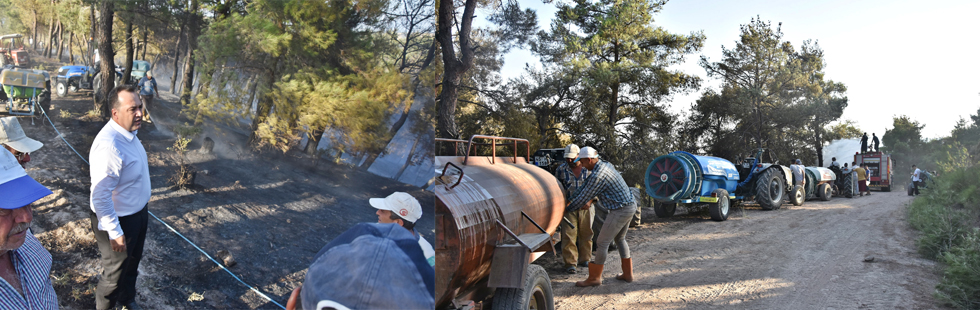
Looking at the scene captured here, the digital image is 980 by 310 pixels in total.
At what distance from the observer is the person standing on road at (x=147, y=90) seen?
2068mm

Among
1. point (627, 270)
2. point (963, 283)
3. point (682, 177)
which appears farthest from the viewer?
point (682, 177)

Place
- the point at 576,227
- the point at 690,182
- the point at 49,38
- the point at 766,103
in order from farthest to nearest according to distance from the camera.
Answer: the point at 766,103, the point at 690,182, the point at 576,227, the point at 49,38

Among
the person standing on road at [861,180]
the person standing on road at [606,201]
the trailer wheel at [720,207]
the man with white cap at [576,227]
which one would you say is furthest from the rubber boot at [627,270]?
the person standing on road at [861,180]

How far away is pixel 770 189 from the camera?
1314cm

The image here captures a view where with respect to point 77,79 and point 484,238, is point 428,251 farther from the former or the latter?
point 77,79

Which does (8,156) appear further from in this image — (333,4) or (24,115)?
(333,4)

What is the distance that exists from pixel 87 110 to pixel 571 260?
5.46 metres

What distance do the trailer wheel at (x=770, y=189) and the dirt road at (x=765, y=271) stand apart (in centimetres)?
257

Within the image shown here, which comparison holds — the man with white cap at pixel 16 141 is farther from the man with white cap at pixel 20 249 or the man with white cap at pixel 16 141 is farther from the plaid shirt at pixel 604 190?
the plaid shirt at pixel 604 190

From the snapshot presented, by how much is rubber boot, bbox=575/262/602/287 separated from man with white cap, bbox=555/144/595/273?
0.77 metres

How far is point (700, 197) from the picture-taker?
34.7 ft

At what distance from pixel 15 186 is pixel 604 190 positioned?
4.62 metres

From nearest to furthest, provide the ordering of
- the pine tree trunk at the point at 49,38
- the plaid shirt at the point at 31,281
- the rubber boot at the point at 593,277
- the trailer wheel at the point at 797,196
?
the plaid shirt at the point at 31,281
the pine tree trunk at the point at 49,38
the rubber boot at the point at 593,277
the trailer wheel at the point at 797,196

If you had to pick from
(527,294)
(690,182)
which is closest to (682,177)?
(690,182)
